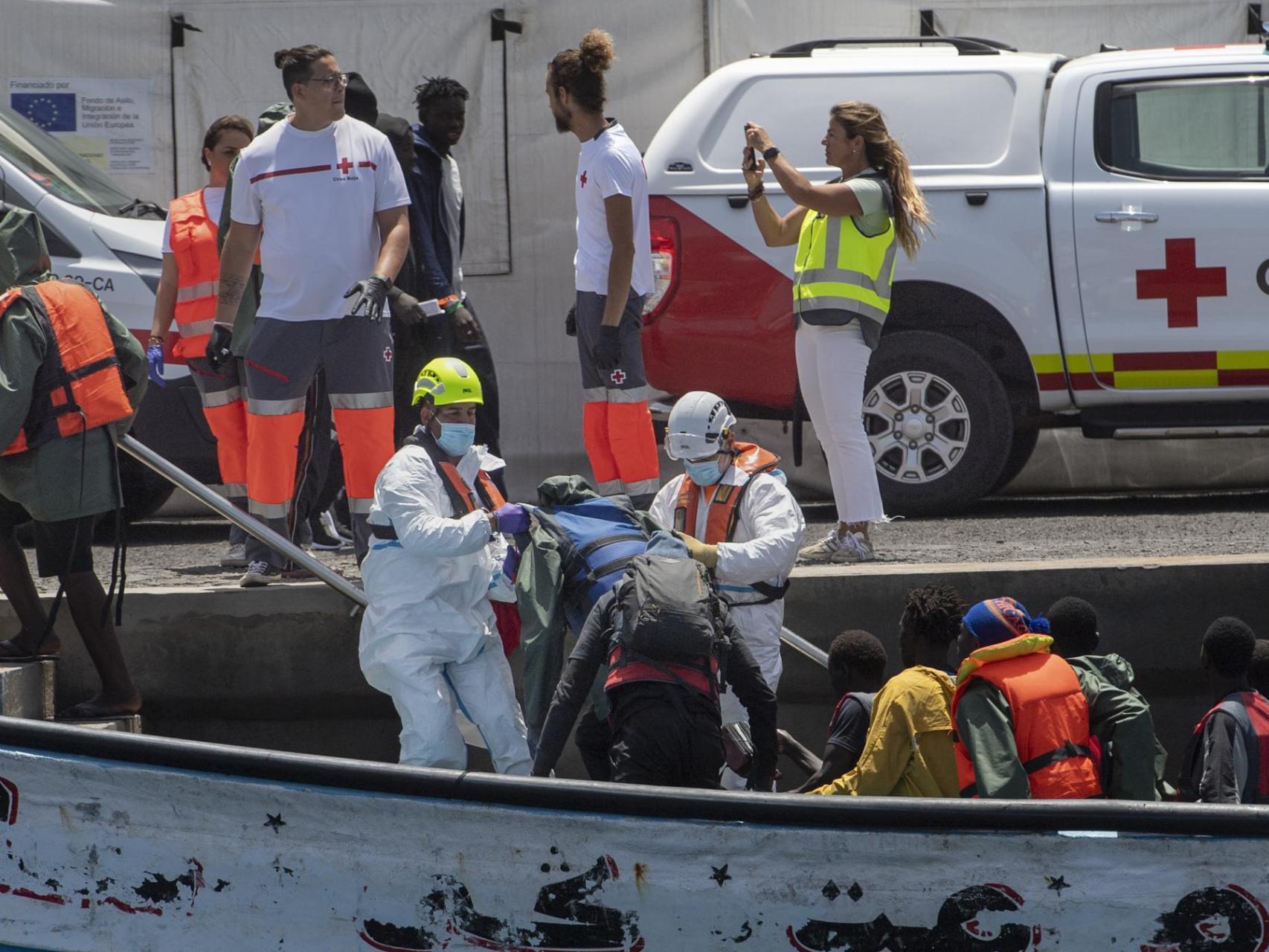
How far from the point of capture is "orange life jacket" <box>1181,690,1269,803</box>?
5293 mm

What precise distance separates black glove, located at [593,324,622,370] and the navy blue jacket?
86 centimetres

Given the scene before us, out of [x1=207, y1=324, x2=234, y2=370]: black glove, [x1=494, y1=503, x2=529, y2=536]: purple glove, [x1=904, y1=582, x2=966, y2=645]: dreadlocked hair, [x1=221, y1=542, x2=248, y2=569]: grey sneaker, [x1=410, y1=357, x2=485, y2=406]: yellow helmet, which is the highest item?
[x1=207, y1=324, x2=234, y2=370]: black glove

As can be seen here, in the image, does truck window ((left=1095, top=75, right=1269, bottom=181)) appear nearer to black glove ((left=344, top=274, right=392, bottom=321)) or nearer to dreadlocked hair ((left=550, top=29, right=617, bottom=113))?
dreadlocked hair ((left=550, top=29, right=617, bottom=113))

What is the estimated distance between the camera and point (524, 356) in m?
10.5

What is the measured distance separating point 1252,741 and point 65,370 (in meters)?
3.78

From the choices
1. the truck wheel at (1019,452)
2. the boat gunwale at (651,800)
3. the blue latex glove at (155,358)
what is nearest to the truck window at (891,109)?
the truck wheel at (1019,452)

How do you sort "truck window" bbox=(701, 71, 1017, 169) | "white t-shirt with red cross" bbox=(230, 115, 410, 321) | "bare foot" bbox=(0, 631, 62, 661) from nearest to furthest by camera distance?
"bare foot" bbox=(0, 631, 62, 661) → "white t-shirt with red cross" bbox=(230, 115, 410, 321) → "truck window" bbox=(701, 71, 1017, 169)

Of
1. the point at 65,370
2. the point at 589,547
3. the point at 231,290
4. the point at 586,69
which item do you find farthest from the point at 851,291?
the point at 65,370

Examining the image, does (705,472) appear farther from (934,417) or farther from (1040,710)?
(934,417)

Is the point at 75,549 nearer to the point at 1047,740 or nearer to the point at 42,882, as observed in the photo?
the point at 42,882

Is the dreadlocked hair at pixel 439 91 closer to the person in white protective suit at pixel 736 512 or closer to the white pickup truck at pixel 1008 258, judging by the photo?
the white pickup truck at pixel 1008 258

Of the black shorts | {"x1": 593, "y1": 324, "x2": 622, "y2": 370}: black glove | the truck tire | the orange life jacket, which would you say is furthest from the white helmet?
the truck tire

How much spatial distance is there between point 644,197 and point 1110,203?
2.45 m

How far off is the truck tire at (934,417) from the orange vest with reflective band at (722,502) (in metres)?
2.65
